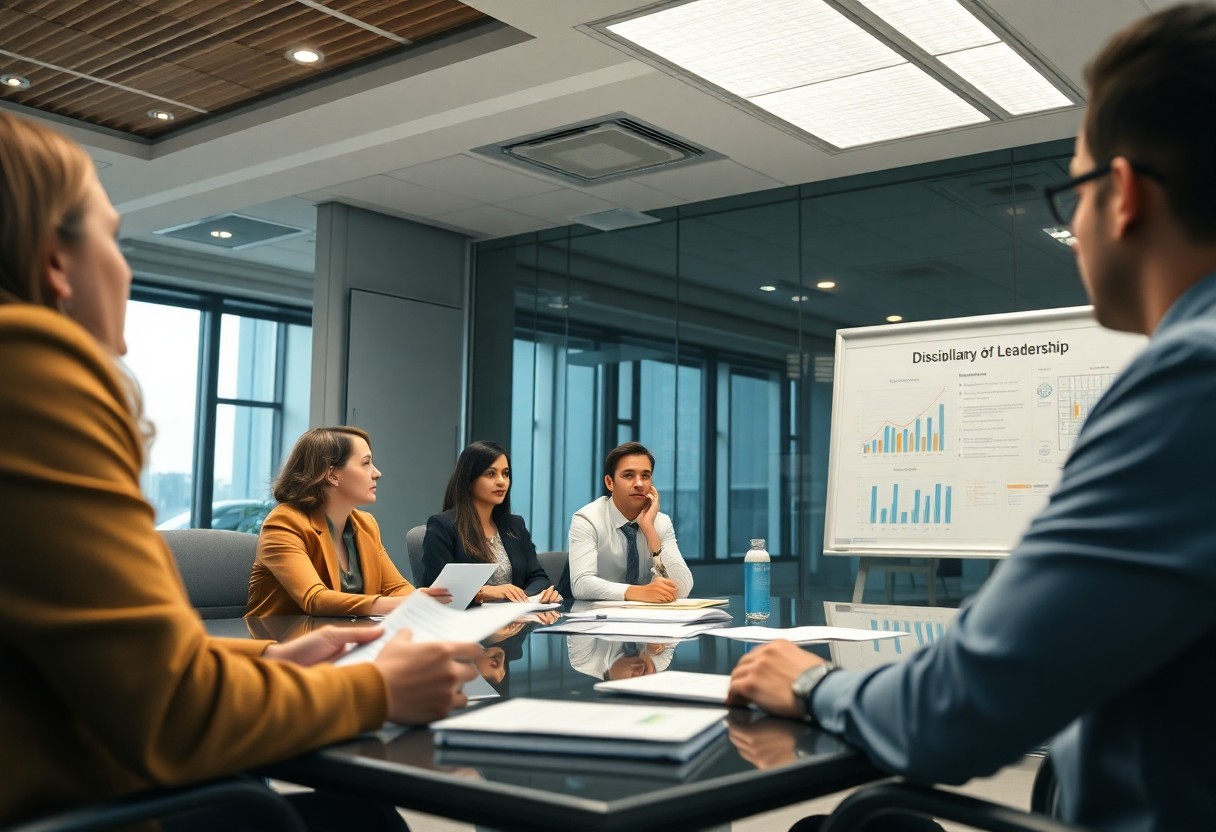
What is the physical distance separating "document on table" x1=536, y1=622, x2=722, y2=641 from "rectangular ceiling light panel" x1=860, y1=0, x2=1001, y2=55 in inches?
109

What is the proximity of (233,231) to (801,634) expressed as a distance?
23.9 feet

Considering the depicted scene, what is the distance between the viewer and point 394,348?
769cm

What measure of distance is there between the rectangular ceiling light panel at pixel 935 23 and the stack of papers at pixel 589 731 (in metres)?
3.54

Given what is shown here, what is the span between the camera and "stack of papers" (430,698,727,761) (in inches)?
40.9

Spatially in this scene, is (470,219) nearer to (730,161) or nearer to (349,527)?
(730,161)

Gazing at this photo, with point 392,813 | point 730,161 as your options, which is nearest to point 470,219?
point 730,161

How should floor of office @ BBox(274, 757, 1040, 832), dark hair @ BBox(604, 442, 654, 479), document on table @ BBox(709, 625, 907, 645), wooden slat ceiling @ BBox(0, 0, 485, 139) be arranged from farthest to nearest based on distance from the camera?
wooden slat ceiling @ BBox(0, 0, 485, 139)
dark hair @ BBox(604, 442, 654, 479)
floor of office @ BBox(274, 757, 1040, 832)
document on table @ BBox(709, 625, 907, 645)

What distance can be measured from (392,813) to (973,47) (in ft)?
13.3

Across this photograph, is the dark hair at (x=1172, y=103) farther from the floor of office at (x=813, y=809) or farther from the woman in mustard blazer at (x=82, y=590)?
the floor of office at (x=813, y=809)

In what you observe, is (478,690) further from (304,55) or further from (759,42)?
(304,55)

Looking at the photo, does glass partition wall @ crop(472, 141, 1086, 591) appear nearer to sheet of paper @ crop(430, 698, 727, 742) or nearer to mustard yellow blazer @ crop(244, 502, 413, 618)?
mustard yellow blazer @ crop(244, 502, 413, 618)

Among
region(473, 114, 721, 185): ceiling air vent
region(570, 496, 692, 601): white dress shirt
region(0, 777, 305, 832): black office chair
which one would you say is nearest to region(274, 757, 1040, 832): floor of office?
region(570, 496, 692, 601): white dress shirt

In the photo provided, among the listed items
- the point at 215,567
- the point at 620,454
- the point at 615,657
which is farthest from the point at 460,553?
the point at 615,657

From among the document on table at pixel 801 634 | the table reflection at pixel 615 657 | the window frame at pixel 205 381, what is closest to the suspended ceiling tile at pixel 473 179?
the window frame at pixel 205 381
